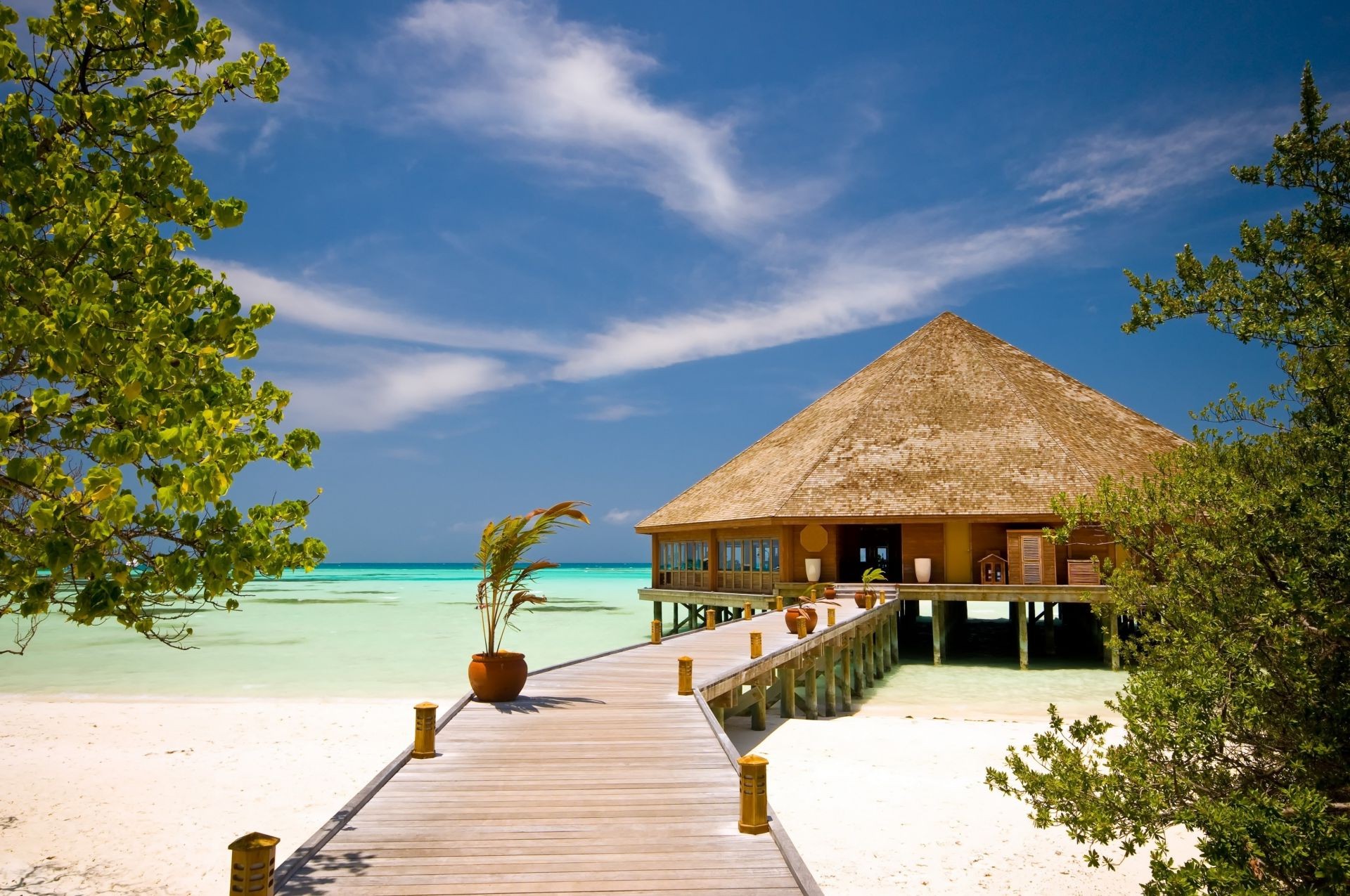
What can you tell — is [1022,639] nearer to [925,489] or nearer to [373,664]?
[925,489]

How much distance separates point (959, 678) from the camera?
23766 mm

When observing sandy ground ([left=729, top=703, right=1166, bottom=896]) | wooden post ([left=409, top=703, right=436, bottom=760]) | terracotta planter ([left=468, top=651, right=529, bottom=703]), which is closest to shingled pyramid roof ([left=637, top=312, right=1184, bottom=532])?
sandy ground ([left=729, top=703, right=1166, bottom=896])

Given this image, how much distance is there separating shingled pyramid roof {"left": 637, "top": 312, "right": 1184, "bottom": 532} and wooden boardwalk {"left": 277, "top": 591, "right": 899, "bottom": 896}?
1687cm

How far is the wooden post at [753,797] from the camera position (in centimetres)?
606

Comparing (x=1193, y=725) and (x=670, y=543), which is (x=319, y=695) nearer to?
(x=670, y=543)

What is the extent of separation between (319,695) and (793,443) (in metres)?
19.5

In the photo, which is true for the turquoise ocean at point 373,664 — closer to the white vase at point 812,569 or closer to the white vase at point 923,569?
the white vase at point 923,569

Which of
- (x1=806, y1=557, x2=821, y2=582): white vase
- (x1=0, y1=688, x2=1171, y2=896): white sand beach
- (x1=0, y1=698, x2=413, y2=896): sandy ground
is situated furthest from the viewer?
(x1=806, y1=557, x2=821, y2=582): white vase

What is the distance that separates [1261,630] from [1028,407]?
26860 millimetres

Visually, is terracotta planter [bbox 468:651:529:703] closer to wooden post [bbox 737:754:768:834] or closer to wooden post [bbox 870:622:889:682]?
wooden post [bbox 737:754:768:834]

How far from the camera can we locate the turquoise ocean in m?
21.8

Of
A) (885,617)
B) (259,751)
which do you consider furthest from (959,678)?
(259,751)

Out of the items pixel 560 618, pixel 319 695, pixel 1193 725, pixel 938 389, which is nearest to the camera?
pixel 1193 725

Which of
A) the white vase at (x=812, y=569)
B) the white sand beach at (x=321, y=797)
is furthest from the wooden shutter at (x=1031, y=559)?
the white sand beach at (x=321, y=797)
